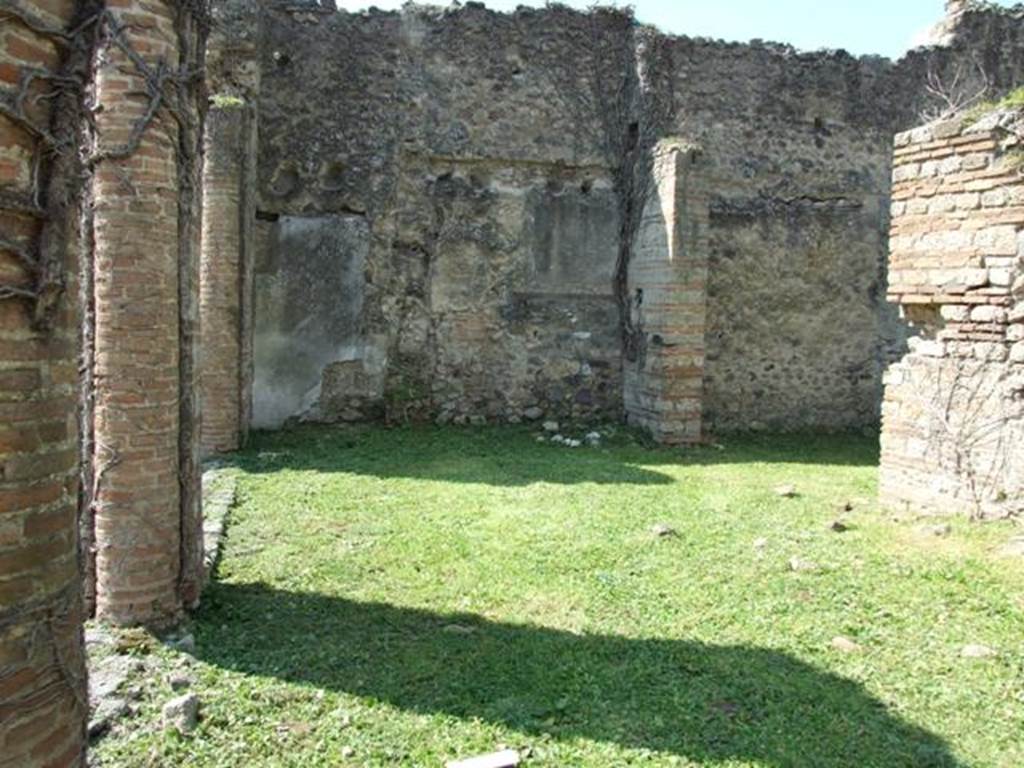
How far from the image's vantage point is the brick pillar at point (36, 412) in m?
1.87

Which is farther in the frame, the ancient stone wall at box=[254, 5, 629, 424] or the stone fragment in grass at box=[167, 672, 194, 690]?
the ancient stone wall at box=[254, 5, 629, 424]

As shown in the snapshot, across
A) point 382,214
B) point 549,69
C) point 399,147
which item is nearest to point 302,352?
point 382,214

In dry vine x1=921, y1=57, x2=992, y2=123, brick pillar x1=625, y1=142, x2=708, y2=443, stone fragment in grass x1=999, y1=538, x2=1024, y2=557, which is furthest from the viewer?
dry vine x1=921, y1=57, x2=992, y2=123

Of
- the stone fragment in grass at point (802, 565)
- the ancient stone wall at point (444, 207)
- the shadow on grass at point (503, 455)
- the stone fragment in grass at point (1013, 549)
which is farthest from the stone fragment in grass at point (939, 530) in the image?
the ancient stone wall at point (444, 207)

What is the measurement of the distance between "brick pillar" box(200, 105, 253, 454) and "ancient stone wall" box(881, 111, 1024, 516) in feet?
21.5

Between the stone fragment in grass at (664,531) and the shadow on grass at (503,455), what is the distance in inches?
68.1

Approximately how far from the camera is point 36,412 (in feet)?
6.48

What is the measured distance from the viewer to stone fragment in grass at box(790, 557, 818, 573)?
539 cm

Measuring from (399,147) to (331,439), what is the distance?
3.90 meters

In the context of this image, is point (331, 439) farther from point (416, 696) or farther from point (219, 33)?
point (416, 696)

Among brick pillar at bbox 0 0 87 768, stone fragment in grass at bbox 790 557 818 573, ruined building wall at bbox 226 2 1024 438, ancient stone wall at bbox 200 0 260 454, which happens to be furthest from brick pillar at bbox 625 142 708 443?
brick pillar at bbox 0 0 87 768

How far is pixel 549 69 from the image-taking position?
11.1 m

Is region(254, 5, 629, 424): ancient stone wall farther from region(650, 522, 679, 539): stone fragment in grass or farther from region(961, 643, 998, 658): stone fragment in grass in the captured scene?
region(961, 643, 998, 658): stone fragment in grass

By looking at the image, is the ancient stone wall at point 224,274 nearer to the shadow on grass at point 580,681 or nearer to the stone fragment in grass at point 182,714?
the shadow on grass at point 580,681
